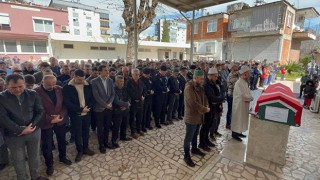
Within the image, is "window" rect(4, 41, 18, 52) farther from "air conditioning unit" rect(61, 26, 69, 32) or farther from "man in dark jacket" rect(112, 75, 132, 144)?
"man in dark jacket" rect(112, 75, 132, 144)

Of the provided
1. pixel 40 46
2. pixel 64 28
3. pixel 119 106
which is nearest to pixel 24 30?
pixel 40 46

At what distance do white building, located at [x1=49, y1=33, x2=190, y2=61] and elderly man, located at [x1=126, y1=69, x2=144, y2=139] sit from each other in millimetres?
15614

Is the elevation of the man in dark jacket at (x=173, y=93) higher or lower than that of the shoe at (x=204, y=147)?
higher

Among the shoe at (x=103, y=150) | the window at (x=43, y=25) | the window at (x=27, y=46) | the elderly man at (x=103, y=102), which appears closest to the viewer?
the elderly man at (x=103, y=102)

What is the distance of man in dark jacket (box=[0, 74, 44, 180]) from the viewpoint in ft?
8.71

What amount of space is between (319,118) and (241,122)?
14.3ft

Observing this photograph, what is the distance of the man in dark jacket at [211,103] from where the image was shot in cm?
398

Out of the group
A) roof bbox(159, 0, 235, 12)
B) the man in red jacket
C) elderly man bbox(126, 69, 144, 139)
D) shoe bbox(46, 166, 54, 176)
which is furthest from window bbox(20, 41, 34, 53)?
shoe bbox(46, 166, 54, 176)

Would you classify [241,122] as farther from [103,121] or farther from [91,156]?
[91,156]

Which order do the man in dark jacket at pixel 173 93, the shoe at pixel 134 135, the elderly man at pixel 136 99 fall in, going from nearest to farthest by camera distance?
the elderly man at pixel 136 99
the shoe at pixel 134 135
the man in dark jacket at pixel 173 93

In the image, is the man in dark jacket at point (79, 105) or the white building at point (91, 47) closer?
the man in dark jacket at point (79, 105)

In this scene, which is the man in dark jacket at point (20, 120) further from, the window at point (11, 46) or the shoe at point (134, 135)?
the window at point (11, 46)

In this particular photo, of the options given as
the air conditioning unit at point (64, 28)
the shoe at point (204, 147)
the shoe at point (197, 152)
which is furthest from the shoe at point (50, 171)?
the air conditioning unit at point (64, 28)

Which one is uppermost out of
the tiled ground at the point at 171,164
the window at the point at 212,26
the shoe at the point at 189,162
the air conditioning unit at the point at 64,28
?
the window at the point at 212,26
